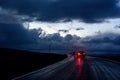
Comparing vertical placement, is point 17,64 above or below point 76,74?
above

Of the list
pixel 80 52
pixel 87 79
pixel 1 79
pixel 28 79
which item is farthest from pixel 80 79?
pixel 80 52

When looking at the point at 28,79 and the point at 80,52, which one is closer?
the point at 28,79

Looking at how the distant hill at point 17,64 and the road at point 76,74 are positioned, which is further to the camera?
the distant hill at point 17,64

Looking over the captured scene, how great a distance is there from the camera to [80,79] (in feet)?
69.8

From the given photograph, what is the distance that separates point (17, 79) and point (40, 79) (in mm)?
1623

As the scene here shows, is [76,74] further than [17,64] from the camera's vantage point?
No

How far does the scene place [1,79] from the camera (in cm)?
2127

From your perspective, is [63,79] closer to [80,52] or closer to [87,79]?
[87,79]

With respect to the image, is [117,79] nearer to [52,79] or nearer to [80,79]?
[80,79]

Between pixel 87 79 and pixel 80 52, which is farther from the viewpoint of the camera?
pixel 80 52

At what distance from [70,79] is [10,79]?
4.20m

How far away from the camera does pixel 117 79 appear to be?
2108 cm

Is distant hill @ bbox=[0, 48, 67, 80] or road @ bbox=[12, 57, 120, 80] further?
distant hill @ bbox=[0, 48, 67, 80]

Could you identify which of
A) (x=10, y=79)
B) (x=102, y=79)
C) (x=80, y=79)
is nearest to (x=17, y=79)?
(x=10, y=79)
